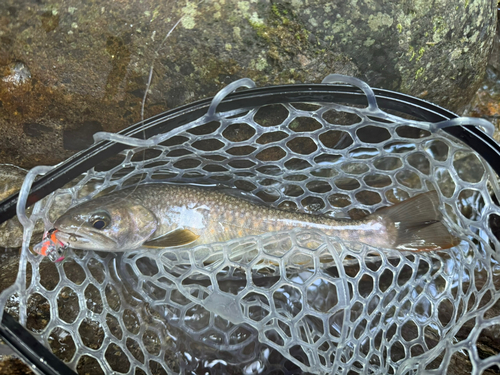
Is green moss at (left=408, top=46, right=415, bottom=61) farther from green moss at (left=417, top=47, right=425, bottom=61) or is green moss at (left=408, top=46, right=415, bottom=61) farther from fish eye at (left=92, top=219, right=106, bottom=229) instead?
fish eye at (left=92, top=219, right=106, bottom=229)

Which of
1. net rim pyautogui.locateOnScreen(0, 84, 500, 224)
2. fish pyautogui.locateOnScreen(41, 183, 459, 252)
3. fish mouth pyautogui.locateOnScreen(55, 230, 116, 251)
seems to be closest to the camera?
net rim pyautogui.locateOnScreen(0, 84, 500, 224)

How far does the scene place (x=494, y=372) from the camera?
6.55 ft

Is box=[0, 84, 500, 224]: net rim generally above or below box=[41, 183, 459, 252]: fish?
above

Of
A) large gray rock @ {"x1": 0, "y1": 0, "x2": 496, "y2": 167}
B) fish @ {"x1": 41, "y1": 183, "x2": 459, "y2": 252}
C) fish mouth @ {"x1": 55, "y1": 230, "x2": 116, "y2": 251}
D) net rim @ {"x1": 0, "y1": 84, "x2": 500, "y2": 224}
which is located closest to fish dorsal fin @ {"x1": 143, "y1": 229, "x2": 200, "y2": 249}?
fish @ {"x1": 41, "y1": 183, "x2": 459, "y2": 252}

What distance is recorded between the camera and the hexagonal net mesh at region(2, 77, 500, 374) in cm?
192

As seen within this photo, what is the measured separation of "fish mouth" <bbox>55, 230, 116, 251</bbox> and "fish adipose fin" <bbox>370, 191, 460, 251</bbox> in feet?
4.99

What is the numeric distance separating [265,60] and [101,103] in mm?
978

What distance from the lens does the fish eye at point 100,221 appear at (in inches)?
76.2

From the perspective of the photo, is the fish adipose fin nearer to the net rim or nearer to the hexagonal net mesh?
the hexagonal net mesh

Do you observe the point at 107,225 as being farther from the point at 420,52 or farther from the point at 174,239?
the point at 420,52

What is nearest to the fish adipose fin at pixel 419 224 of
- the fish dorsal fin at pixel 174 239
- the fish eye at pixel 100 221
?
the fish dorsal fin at pixel 174 239

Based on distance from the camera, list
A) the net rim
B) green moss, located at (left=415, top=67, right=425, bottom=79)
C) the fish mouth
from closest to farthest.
A: the net rim, the fish mouth, green moss, located at (left=415, top=67, right=425, bottom=79)

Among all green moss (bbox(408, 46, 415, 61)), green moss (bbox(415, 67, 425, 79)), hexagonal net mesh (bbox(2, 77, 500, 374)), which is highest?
green moss (bbox(408, 46, 415, 61))

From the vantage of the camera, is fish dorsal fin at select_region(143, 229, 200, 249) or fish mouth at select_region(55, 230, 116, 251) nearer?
fish mouth at select_region(55, 230, 116, 251)
